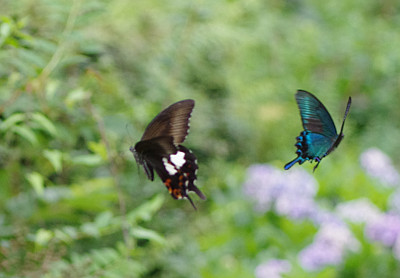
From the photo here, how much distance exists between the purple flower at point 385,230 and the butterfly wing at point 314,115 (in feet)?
8.01

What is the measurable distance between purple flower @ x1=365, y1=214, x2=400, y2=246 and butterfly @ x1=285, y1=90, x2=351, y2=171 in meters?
2.44

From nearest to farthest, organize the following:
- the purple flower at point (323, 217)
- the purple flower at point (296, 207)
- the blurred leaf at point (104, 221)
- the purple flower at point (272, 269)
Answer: the blurred leaf at point (104, 221)
the purple flower at point (272, 269)
the purple flower at point (323, 217)
the purple flower at point (296, 207)

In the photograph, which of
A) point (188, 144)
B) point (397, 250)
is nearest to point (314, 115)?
point (188, 144)

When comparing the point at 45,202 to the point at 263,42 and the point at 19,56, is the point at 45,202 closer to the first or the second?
the point at 19,56

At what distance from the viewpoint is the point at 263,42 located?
17.4 feet

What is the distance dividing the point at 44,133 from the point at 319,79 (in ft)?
13.1

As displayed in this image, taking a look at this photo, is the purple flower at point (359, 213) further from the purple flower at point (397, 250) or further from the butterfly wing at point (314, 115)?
the butterfly wing at point (314, 115)

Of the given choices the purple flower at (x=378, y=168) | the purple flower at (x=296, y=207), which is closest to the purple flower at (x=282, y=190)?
the purple flower at (x=296, y=207)

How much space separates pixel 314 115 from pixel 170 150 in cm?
21

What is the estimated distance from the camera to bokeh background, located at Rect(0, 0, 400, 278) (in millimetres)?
1438

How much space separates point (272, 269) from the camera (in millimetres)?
2727

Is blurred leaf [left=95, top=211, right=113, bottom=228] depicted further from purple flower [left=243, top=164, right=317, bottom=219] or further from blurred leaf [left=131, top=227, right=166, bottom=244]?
purple flower [left=243, top=164, right=317, bottom=219]

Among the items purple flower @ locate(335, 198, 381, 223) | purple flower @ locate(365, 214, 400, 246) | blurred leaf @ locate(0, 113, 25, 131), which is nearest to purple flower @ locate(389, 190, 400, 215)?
purple flower @ locate(335, 198, 381, 223)

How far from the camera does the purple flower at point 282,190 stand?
3.34m
